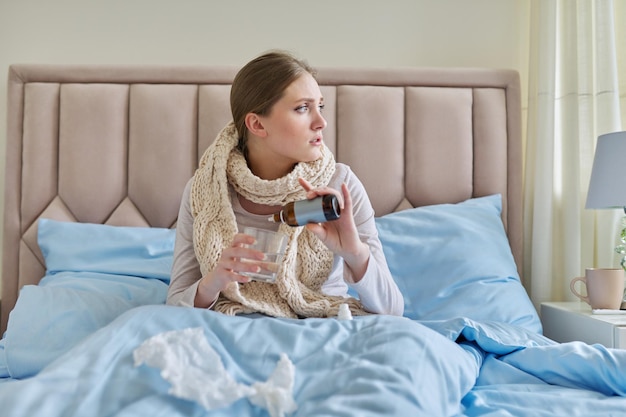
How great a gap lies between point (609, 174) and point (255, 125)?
40.9 inches

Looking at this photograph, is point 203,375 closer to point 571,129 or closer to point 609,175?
point 609,175

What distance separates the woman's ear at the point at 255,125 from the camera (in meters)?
1.70

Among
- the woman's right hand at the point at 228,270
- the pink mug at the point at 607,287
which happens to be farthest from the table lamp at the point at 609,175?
the woman's right hand at the point at 228,270

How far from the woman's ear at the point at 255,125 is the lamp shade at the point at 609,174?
1008 mm

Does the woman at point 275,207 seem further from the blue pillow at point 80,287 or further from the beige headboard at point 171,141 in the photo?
the beige headboard at point 171,141

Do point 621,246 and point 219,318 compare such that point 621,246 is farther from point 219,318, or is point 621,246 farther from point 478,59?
point 219,318

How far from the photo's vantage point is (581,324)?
1.95m

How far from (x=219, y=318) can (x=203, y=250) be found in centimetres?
39

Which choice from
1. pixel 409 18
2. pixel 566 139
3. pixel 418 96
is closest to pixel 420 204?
pixel 418 96

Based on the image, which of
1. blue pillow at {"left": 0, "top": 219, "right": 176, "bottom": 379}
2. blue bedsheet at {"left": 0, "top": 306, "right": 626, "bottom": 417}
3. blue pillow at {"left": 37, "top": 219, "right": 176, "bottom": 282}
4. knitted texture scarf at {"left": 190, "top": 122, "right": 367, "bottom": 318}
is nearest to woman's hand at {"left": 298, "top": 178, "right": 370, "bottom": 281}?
knitted texture scarf at {"left": 190, "top": 122, "right": 367, "bottom": 318}

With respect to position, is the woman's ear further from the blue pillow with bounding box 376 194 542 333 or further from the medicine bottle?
the blue pillow with bounding box 376 194 542 333

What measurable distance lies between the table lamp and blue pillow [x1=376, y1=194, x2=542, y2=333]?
0.30 m

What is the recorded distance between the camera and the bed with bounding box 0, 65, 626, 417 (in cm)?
104

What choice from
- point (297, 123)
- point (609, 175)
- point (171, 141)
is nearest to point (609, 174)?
point (609, 175)
